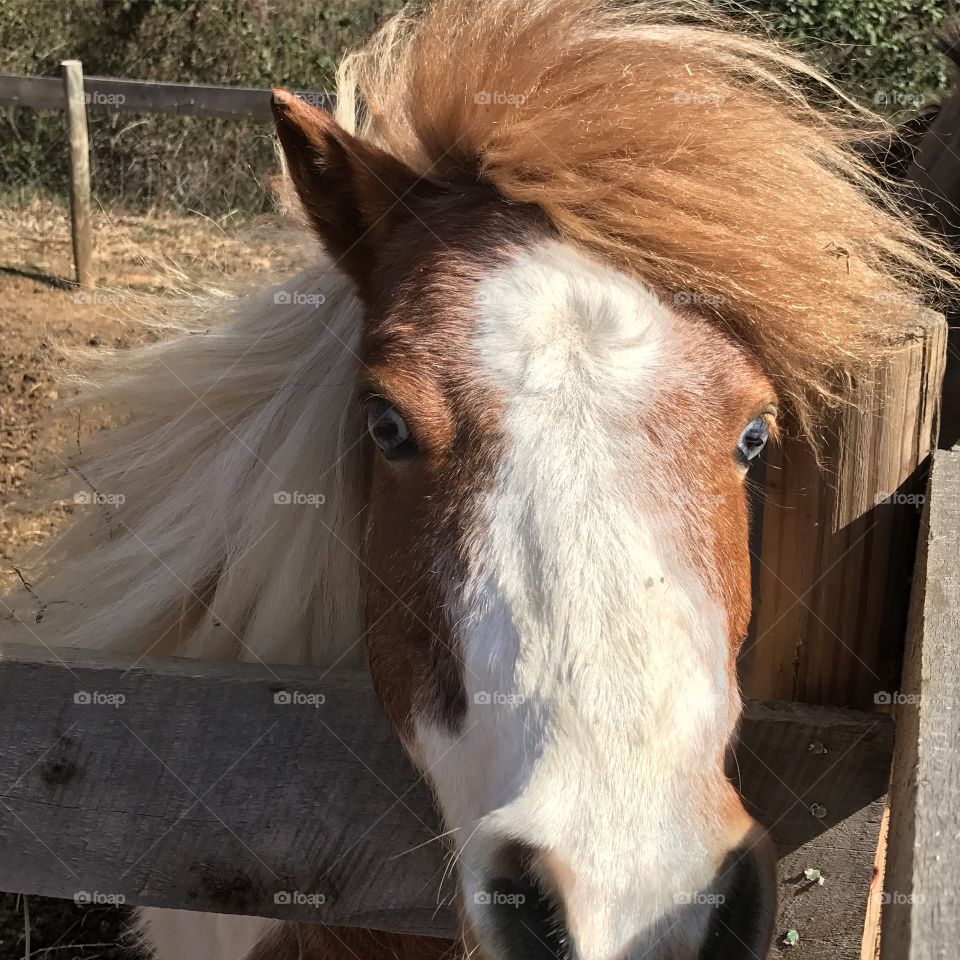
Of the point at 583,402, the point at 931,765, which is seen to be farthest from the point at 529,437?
the point at 931,765

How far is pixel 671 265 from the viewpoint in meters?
1.62

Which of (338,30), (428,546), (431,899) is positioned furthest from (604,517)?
(338,30)

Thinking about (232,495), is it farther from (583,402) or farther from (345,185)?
(583,402)

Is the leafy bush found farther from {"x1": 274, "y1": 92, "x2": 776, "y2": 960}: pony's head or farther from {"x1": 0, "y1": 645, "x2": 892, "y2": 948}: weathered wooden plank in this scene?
{"x1": 0, "y1": 645, "x2": 892, "y2": 948}: weathered wooden plank

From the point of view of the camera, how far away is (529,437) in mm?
1407

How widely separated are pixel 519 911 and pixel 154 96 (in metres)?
8.93

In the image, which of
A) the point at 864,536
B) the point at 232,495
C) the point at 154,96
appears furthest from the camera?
the point at 154,96

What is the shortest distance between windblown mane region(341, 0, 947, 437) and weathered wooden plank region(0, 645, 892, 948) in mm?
618

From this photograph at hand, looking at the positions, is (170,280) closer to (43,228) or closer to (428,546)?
(428,546)

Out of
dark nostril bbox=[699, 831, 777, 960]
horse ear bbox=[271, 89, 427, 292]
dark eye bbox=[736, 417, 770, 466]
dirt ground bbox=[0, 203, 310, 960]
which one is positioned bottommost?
dirt ground bbox=[0, 203, 310, 960]

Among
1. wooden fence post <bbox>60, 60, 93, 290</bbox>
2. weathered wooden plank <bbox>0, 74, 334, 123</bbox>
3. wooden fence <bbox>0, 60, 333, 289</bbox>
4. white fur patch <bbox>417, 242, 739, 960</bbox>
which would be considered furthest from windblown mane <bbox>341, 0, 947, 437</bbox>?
wooden fence post <bbox>60, 60, 93, 290</bbox>

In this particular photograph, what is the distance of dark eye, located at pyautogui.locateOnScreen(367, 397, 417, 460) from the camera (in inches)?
60.9

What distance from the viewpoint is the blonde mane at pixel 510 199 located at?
5.37 feet

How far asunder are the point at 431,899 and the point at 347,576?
25.7 inches
